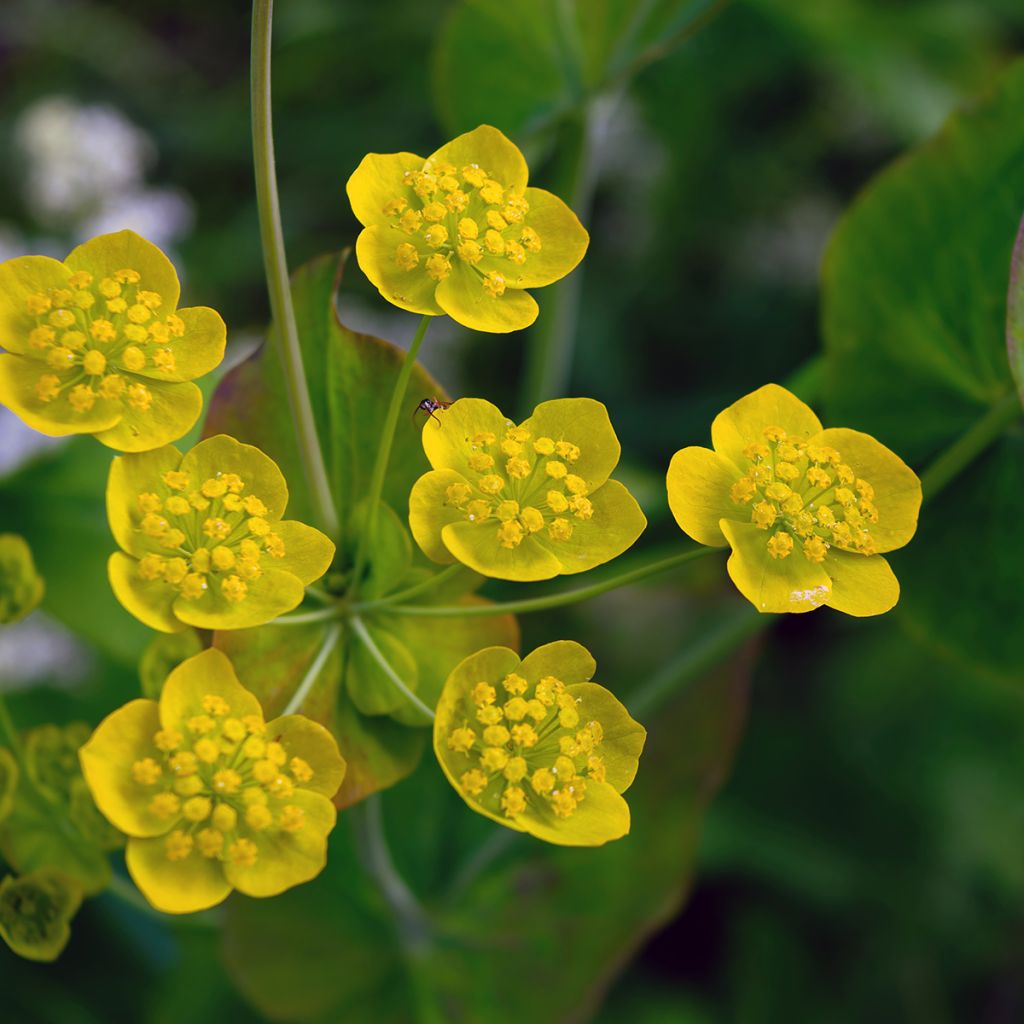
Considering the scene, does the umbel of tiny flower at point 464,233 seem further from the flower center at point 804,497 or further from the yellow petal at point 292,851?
the yellow petal at point 292,851

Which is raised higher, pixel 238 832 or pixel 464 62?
pixel 464 62

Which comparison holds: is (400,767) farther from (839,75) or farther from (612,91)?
(839,75)

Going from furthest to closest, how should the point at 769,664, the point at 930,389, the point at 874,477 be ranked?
the point at 769,664
the point at 930,389
the point at 874,477

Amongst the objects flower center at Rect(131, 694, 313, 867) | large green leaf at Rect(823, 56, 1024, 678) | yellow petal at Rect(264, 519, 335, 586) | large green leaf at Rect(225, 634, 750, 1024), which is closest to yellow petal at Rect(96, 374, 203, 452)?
yellow petal at Rect(264, 519, 335, 586)

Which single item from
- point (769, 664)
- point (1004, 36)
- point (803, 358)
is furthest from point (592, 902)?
point (1004, 36)

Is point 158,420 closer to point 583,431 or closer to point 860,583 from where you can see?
point 583,431

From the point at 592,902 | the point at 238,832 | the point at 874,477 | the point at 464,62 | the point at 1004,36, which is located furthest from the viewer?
the point at 1004,36
